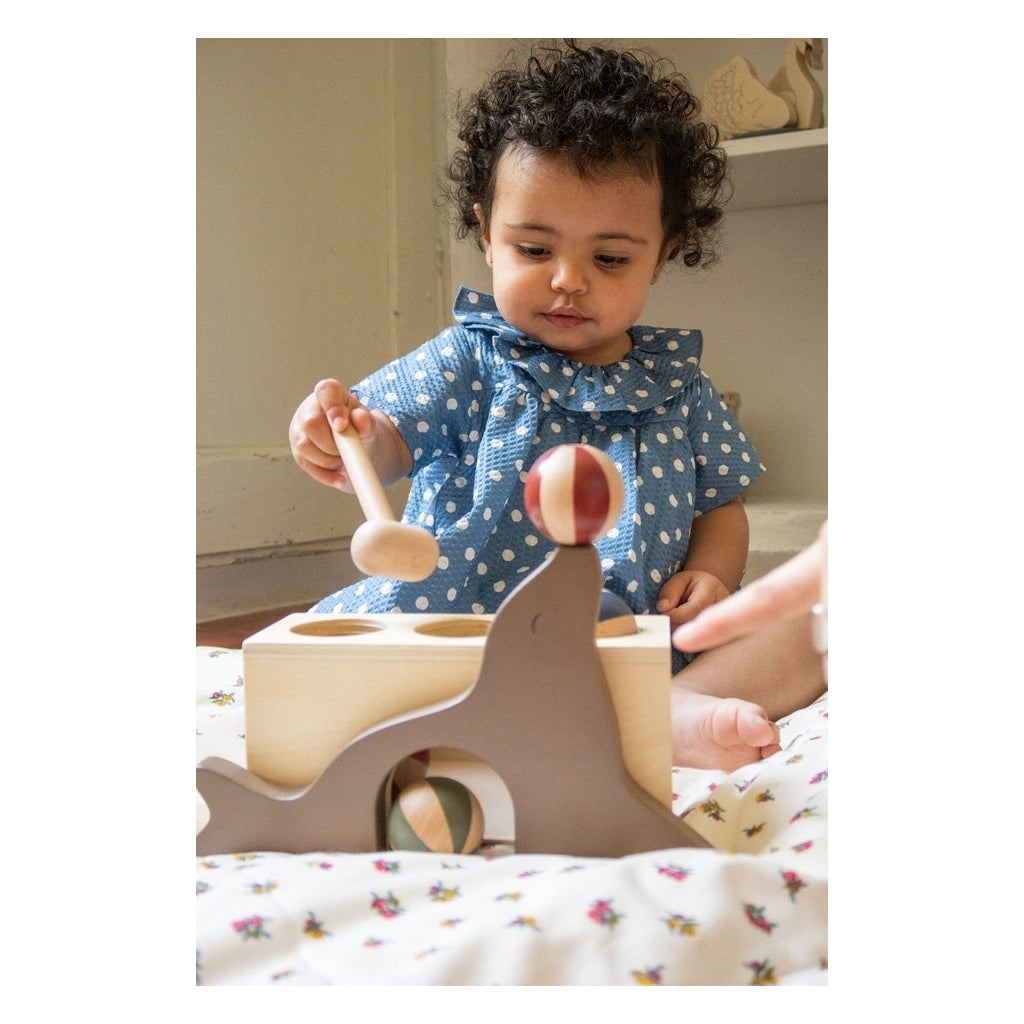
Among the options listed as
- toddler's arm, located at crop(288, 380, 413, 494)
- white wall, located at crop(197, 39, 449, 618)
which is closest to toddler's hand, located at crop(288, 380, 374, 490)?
toddler's arm, located at crop(288, 380, 413, 494)

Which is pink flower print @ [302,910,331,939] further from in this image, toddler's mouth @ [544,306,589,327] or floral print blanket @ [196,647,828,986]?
toddler's mouth @ [544,306,589,327]

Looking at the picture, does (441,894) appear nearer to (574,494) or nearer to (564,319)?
(574,494)

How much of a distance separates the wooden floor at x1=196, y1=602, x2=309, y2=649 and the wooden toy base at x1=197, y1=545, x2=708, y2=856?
65 cm

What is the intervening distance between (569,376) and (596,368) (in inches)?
1.1

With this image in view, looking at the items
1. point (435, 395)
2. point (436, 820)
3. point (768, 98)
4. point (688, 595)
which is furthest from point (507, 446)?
point (768, 98)

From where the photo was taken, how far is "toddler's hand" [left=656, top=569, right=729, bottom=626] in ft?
2.58

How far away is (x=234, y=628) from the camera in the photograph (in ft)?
4.07

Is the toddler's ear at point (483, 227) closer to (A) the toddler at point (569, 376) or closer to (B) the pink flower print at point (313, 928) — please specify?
(A) the toddler at point (569, 376)

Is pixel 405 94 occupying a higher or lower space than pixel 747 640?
higher
